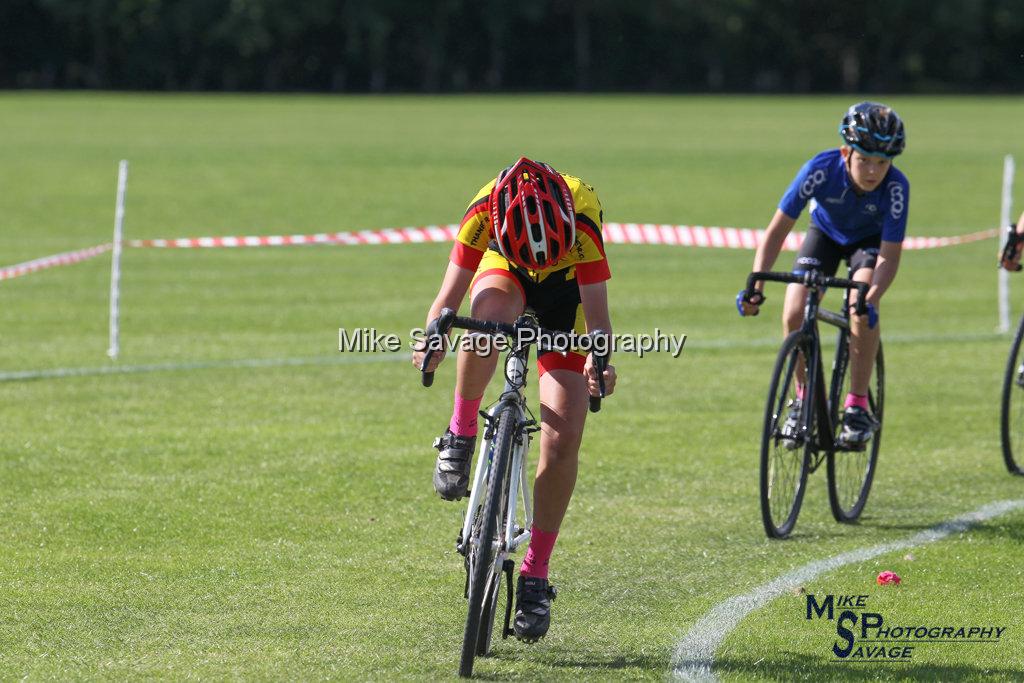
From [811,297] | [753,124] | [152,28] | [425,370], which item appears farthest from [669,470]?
[152,28]

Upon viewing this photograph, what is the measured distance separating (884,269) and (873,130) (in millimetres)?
737

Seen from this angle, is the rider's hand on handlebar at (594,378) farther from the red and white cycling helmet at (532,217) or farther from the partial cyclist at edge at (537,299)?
the red and white cycling helmet at (532,217)

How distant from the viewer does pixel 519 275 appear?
6.53 metres

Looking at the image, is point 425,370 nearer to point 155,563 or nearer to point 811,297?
point 155,563

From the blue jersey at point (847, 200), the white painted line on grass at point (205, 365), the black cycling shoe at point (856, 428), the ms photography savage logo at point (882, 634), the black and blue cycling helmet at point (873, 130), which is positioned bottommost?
the ms photography savage logo at point (882, 634)

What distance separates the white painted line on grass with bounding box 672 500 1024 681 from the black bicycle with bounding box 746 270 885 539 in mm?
507

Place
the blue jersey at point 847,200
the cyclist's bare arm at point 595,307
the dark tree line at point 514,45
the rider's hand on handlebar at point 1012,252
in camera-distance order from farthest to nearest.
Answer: the dark tree line at point 514,45 → the rider's hand on handlebar at point 1012,252 → the blue jersey at point 847,200 → the cyclist's bare arm at point 595,307

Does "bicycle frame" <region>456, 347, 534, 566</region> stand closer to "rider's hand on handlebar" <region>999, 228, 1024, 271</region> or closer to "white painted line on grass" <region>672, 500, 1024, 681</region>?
"white painted line on grass" <region>672, 500, 1024, 681</region>

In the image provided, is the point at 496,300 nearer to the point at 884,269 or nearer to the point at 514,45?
the point at 884,269

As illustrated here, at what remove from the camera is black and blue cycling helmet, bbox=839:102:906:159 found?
816 cm

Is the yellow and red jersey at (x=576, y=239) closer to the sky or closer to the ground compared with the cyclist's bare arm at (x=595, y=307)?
closer to the sky

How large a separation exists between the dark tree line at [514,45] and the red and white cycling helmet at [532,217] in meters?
88.7

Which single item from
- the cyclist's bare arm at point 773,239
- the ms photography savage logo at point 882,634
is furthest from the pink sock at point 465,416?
the cyclist's bare arm at point 773,239

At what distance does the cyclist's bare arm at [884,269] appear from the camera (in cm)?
826
